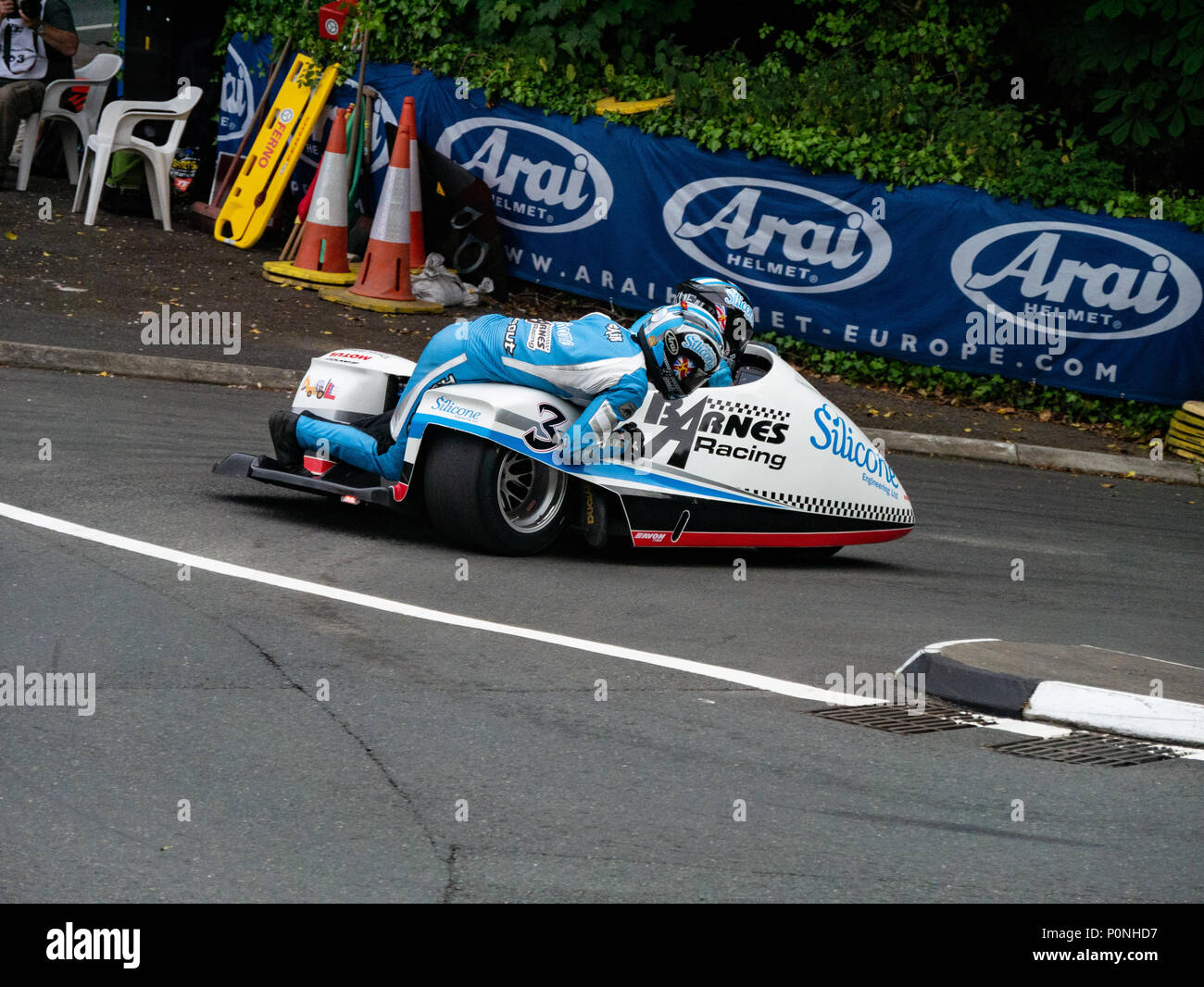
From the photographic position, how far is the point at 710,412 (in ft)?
25.9

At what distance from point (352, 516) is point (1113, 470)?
7014 millimetres

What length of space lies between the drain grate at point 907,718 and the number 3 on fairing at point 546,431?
7.47ft

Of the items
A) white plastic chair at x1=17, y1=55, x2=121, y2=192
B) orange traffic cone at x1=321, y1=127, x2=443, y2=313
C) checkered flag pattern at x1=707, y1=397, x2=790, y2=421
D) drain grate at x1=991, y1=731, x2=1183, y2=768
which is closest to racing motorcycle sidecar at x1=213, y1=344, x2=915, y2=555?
checkered flag pattern at x1=707, y1=397, x2=790, y2=421

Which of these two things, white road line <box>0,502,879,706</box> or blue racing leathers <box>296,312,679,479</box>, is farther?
blue racing leathers <box>296,312,679,479</box>

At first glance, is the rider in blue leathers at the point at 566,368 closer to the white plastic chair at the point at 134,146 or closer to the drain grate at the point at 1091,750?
the drain grate at the point at 1091,750

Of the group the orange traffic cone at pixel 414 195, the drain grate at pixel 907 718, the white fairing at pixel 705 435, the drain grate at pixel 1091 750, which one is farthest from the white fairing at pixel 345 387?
the orange traffic cone at pixel 414 195

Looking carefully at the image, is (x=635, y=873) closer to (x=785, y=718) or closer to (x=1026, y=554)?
(x=785, y=718)

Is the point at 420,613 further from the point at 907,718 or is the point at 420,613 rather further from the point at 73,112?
the point at 73,112

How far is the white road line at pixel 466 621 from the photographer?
5.85 m

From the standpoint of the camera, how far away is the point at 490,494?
736 centimetres

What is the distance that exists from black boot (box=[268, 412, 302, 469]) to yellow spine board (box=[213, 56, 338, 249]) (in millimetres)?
8584

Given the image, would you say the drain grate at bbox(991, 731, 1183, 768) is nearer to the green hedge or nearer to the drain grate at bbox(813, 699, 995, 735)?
the drain grate at bbox(813, 699, 995, 735)

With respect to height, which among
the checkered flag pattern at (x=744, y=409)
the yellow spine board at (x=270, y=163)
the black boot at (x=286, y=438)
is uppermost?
the yellow spine board at (x=270, y=163)

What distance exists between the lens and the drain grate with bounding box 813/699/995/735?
18.3ft
